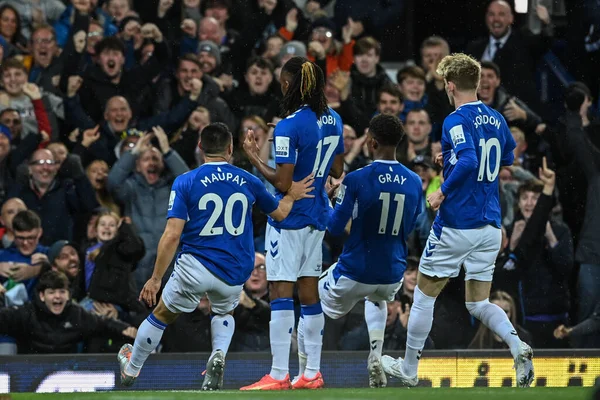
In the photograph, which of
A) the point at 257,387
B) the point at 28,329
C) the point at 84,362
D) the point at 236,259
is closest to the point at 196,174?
the point at 236,259

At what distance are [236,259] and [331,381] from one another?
236cm

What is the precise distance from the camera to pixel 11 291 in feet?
36.8

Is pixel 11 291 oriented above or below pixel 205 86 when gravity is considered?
below

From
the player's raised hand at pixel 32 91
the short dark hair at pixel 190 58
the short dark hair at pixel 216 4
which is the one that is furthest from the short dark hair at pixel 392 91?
the player's raised hand at pixel 32 91

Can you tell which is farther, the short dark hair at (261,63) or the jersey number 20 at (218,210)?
the short dark hair at (261,63)

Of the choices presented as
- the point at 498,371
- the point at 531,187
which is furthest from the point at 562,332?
the point at 498,371

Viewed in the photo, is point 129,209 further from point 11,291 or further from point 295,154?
point 295,154

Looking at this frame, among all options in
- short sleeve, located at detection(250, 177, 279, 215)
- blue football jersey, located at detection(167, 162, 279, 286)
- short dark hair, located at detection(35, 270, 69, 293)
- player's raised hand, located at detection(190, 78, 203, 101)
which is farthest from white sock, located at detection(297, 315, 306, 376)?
player's raised hand, located at detection(190, 78, 203, 101)

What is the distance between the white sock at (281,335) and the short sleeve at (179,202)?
37.1 inches

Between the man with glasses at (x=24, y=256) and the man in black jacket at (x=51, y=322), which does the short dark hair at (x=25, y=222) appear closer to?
the man with glasses at (x=24, y=256)

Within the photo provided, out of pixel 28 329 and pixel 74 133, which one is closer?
pixel 28 329

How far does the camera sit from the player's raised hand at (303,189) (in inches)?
326

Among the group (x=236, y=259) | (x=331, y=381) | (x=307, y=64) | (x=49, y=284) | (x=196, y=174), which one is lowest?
(x=331, y=381)

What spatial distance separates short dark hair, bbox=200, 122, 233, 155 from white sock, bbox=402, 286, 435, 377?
1755 millimetres
